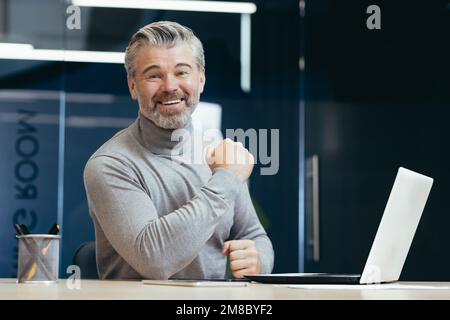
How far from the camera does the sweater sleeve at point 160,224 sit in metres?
1.86

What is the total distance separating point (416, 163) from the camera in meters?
3.76

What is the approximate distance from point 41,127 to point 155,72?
1325mm

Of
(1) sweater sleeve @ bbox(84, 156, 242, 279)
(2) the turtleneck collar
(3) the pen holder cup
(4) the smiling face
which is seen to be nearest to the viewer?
(3) the pen holder cup

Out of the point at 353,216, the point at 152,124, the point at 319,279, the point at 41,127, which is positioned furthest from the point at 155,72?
the point at 353,216

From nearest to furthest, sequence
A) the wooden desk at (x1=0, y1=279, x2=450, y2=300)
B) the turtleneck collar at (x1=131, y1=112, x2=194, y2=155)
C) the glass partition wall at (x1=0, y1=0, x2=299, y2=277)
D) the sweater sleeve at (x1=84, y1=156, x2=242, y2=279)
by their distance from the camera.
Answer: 1. the wooden desk at (x1=0, y1=279, x2=450, y2=300)
2. the sweater sleeve at (x1=84, y1=156, x2=242, y2=279)
3. the turtleneck collar at (x1=131, y1=112, x2=194, y2=155)
4. the glass partition wall at (x1=0, y1=0, x2=299, y2=277)

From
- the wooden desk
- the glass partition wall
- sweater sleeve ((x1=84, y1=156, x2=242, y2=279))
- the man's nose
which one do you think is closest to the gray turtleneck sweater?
sweater sleeve ((x1=84, y1=156, x2=242, y2=279))

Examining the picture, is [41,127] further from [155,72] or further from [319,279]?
[319,279]

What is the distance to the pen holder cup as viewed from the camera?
5.16 ft

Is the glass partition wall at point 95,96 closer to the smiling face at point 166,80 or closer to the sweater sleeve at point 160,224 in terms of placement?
the smiling face at point 166,80

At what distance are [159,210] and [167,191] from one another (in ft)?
0.19

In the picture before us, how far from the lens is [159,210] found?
2.17 meters

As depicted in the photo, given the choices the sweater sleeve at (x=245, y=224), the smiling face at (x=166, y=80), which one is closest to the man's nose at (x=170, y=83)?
the smiling face at (x=166, y=80)

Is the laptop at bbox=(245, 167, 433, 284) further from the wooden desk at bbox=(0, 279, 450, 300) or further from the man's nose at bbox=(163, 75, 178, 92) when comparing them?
the man's nose at bbox=(163, 75, 178, 92)

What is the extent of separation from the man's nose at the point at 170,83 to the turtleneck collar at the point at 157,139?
0.13m
